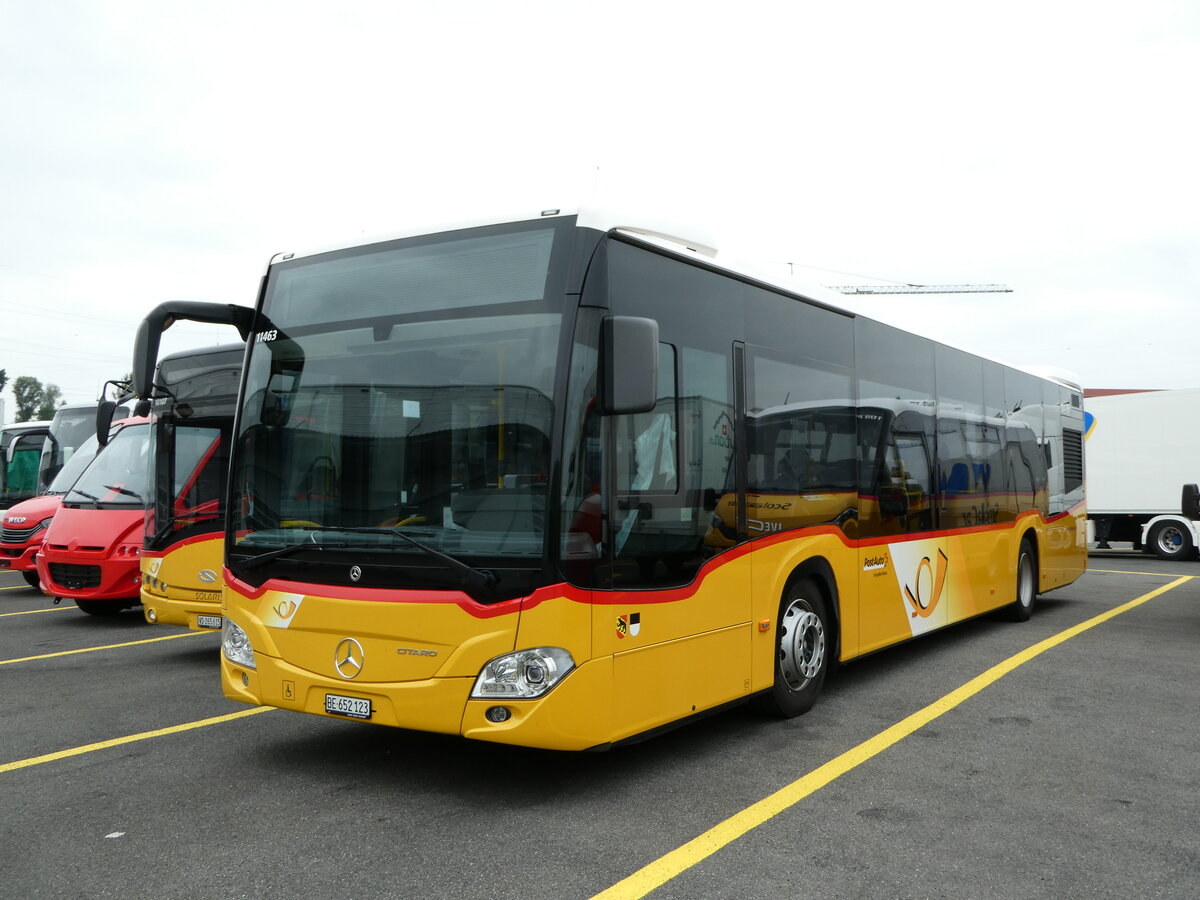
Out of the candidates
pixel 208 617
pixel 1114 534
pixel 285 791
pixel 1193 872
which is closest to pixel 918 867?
pixel 1193 872

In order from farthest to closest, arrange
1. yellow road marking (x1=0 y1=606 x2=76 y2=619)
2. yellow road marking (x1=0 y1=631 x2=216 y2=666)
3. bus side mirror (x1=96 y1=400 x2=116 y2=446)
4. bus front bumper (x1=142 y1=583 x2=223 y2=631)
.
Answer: yellow road marking (x1=0 y1=606 x2=76 y2=619) → bus side mirror (x1=96 y1=400 x2=116 y2=446) → yellow road marking (x1=0 y1=631 x2=216 y2=666) → bus front bumper (x1=142 y1=583 x2=223 y2=631)

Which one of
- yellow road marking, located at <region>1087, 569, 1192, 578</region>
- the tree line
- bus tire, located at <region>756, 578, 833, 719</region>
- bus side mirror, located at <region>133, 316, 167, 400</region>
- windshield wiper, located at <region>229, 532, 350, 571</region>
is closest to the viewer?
windshield wiper, located at <region>229, 532, 350, 571</region>

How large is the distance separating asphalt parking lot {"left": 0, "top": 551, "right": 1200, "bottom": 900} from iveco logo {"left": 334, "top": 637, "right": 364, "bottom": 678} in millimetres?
635

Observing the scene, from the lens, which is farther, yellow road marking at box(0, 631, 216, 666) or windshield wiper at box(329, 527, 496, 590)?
yellow road marking at box(0, 631, 216, 666)

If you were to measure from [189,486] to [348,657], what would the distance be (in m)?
5.18

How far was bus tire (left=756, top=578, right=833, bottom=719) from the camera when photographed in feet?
20.9

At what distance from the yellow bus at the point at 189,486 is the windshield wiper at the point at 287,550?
3856mm

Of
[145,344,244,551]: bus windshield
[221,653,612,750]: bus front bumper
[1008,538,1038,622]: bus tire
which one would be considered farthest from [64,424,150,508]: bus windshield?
[1008,538,1038,622]: bus tire

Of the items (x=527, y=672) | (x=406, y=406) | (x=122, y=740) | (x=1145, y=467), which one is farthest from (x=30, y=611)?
(x=1145, y=467)

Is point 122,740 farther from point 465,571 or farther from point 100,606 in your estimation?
point 100,606

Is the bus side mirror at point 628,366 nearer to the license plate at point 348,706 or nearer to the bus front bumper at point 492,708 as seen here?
the bus front bumper at point 492,708

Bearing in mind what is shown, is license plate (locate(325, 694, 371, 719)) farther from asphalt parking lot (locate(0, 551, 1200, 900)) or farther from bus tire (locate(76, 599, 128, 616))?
bus tire (locate(76, 599, 128, 616))

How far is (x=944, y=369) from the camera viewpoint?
9398mm

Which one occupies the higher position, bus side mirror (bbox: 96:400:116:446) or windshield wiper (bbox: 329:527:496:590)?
bus side mirror (bbox: 96:400:116:446)
